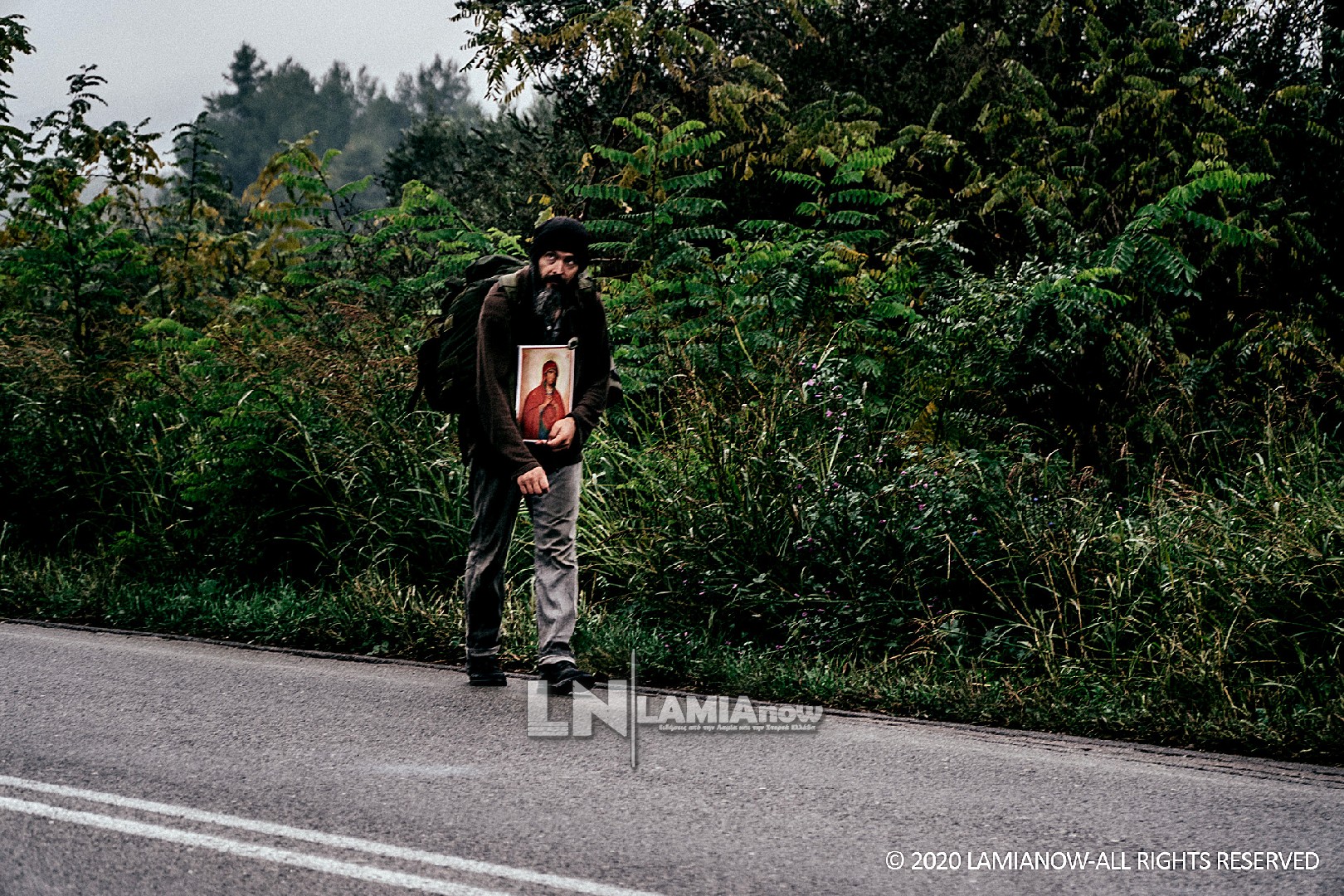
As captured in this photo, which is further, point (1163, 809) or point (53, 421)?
point (53, 421)

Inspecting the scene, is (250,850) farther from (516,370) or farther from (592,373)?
(592,373)

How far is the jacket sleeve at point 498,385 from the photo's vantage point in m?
6.18

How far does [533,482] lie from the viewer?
20.1 feet

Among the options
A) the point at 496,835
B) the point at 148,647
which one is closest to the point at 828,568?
the point at 496,835

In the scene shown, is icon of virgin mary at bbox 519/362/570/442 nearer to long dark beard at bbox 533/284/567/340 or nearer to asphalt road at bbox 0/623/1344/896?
long dark beard at bbox 533/284/567/340

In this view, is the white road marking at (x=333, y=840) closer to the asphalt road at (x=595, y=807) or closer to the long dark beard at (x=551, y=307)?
the asphalt road at (x=595, y=807)

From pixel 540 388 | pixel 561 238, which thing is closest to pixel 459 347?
pixel 540 388

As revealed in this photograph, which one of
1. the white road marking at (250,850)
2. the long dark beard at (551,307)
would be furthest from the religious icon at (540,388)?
the white road marking at (250,850)

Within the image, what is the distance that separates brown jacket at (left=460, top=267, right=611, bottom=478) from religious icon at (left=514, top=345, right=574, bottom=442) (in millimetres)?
46

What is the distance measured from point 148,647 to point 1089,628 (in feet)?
17.8

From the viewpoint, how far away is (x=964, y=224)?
12.6 metres

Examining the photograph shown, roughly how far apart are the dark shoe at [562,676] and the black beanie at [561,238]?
6.57 feet

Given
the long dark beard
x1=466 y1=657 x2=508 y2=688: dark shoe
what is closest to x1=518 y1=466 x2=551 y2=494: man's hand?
the long dark beard

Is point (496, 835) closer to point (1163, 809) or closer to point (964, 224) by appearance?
point (1163, 809)
